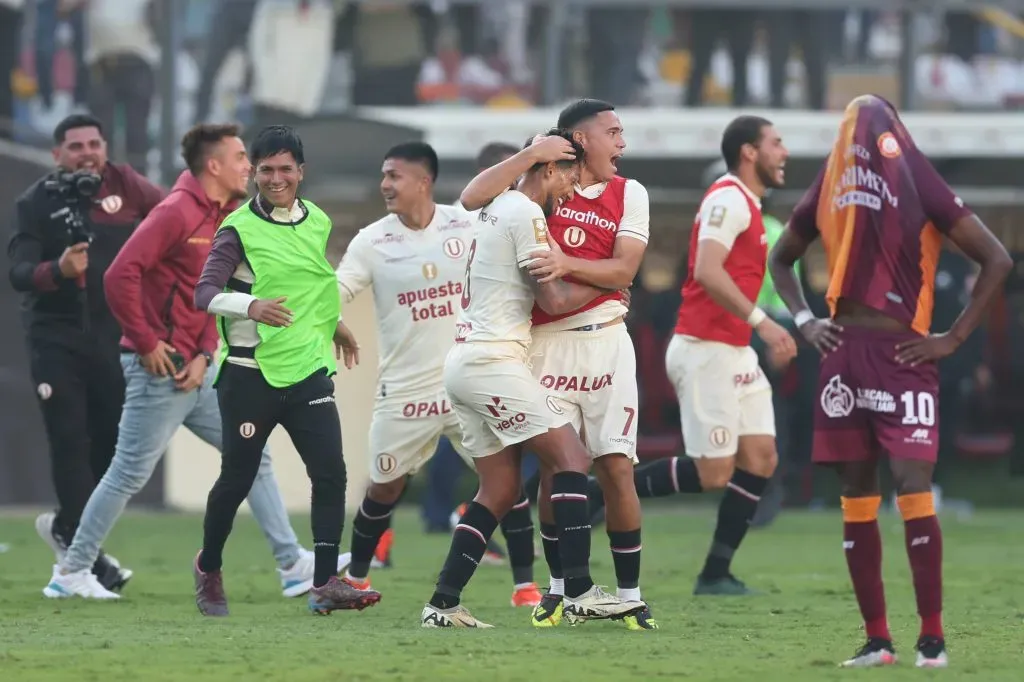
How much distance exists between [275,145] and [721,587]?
10.7ft

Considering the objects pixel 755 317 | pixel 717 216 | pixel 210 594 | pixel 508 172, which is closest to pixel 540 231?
pixel 508 172

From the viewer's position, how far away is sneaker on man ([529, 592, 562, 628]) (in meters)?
8.27

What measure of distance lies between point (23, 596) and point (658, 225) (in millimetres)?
8699

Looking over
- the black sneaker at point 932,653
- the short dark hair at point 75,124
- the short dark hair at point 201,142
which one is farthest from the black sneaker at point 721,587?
the short dark hair at point 75,124

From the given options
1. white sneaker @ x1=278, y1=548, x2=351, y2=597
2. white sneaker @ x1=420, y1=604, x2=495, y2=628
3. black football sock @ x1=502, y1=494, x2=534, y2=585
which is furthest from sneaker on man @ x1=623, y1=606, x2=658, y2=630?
white sneaker @ x1=278, y1=548, x2=351, y2=597

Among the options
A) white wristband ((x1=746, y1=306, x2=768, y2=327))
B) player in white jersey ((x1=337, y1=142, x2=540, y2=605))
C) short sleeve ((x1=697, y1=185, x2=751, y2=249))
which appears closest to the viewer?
white wristband ((x1=746, y1=306, x2=768, y2=327))

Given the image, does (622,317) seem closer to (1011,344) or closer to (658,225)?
(658,225)

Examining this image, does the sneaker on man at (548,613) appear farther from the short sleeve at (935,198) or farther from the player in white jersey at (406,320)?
the short sleeve at (935,198)

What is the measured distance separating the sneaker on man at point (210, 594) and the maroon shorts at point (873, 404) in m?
3.15

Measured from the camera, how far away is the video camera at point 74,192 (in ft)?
33.0

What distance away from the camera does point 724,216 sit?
975cm

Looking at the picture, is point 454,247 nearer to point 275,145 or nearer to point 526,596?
point 275,145

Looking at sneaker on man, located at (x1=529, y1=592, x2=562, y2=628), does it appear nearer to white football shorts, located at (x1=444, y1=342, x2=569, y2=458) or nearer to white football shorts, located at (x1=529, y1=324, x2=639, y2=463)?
white football shorts, located at (x1=529, y1=324, x2=639, y2=463)

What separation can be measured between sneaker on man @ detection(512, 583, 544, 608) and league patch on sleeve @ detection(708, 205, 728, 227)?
1.92 metres
